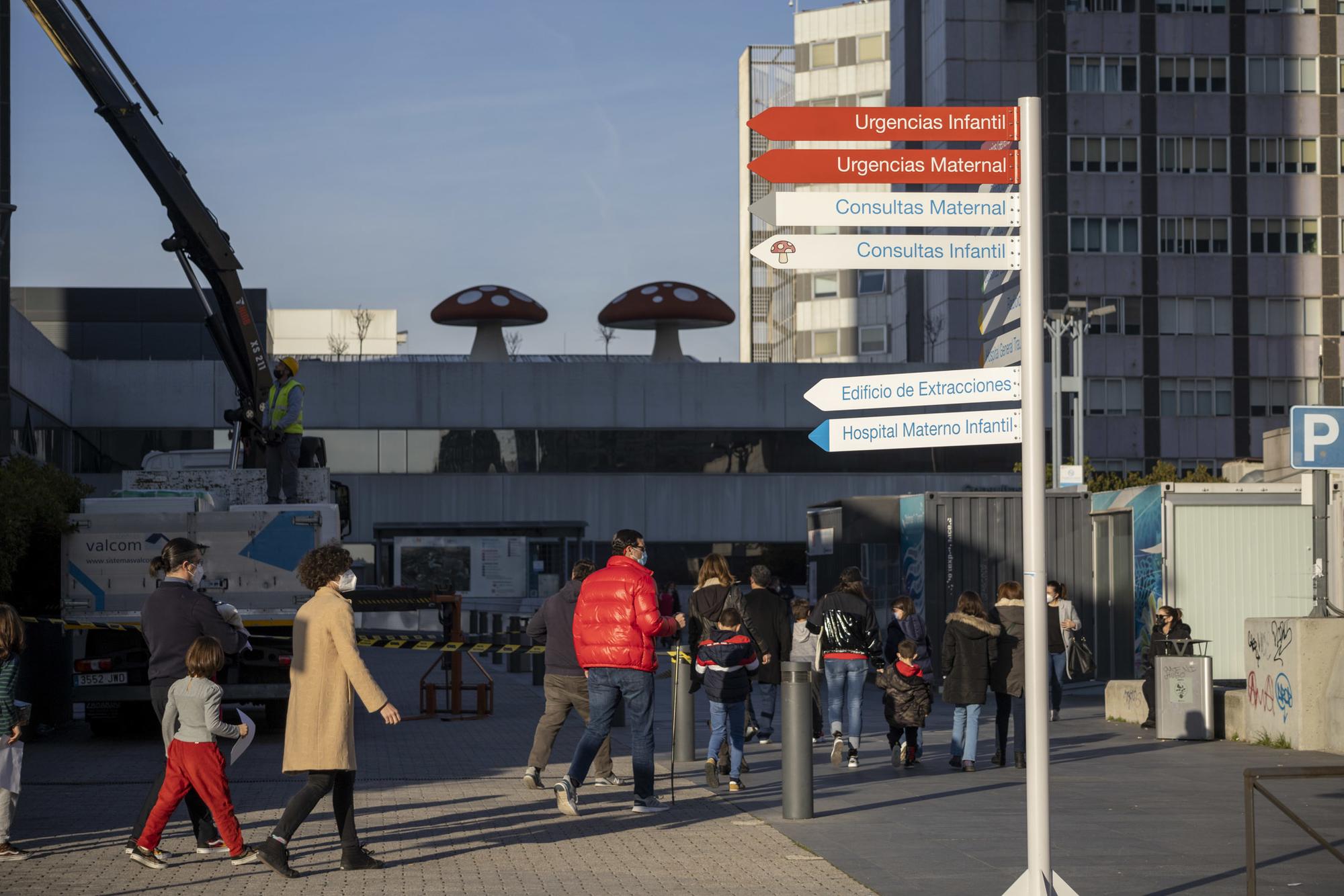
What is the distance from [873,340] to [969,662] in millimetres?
82030

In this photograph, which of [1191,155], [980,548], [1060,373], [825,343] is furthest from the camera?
[825,343]

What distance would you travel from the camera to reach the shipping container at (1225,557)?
72.7 feet

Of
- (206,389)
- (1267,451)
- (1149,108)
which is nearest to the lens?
(1267,451)

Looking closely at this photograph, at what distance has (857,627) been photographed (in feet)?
49.1

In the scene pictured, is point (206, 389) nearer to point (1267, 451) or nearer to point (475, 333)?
point (475, 333)

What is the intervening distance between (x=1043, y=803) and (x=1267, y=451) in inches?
889

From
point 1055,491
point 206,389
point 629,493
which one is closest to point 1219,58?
point 629,493

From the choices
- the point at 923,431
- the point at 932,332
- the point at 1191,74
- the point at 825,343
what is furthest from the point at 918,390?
the point at 825,343

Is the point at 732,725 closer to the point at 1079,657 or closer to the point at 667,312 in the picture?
the point at 1079,657

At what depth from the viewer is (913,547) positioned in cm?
2444

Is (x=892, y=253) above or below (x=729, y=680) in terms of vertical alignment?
above

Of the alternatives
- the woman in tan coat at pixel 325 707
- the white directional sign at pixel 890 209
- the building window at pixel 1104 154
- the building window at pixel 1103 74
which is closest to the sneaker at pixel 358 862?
the woman in tan coat at pixel 325 707

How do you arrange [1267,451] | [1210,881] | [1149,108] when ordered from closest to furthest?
[1210,881]
[1267,451]
[1149,108]

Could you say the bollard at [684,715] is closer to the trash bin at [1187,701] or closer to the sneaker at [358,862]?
the trash bin at [1187,701]
